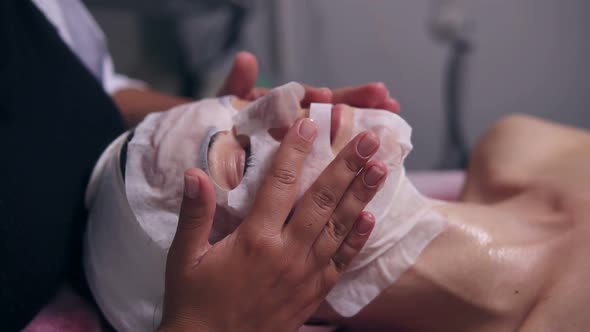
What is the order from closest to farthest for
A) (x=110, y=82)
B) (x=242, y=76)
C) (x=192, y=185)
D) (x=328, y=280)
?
(x=192, y=185) → (x=328, y=280) → (x=242, y=76) → (x=110, y=82)

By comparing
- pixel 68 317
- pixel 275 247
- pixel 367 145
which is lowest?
pixel 68 317

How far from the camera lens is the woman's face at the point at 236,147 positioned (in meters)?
0.65

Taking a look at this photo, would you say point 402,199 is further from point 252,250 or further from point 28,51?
point 28,51

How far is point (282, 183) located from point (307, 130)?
7 centimetres

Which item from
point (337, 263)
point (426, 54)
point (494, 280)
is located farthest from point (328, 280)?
point (426, 54)

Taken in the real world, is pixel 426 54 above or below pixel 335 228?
below

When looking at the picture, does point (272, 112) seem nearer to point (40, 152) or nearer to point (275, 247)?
point (275, 247)

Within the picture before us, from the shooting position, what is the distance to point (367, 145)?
56 centimetres

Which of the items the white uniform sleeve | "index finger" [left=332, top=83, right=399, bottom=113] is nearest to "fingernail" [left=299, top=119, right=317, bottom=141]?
"index finger" [left=332, top=83, right=399, bottom=113]

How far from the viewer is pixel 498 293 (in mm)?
700

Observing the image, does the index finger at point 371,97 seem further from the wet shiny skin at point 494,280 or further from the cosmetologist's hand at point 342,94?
the wet shiny skin at point 494,280

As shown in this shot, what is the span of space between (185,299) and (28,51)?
532 millimetres

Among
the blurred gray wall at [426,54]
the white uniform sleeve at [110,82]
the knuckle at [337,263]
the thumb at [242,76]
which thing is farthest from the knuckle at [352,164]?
the blurred gray wall at [426,54]

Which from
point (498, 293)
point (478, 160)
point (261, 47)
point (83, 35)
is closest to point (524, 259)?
point (498, 293)
